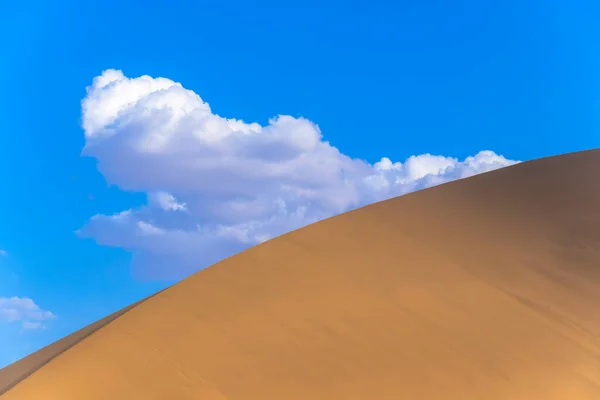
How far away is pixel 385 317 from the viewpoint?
5.35 m

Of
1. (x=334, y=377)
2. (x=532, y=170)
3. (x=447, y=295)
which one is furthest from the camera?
(x=532, y=170)

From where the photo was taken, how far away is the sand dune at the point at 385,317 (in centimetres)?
480

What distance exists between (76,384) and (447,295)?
3153mm

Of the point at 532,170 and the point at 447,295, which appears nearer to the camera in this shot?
the point at 447,295

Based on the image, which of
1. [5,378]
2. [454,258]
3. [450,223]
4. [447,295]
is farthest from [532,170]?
[5,378]

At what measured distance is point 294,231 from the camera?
6488mm

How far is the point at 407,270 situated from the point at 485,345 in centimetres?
107

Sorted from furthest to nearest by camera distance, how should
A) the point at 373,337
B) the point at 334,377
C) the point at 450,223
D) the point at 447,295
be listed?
the point at 450,223 < the point at 447,295 < the point at 373,337 < the point at 334,377

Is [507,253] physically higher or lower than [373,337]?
higher

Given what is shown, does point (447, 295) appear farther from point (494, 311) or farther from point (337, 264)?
point (337, 264)

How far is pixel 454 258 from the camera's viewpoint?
19.7ft

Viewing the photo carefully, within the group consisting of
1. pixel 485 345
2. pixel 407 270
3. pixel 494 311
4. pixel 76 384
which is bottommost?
pixel 76 384

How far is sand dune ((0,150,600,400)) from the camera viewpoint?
4805 millimetres

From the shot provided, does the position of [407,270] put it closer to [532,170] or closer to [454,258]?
[454,258]
